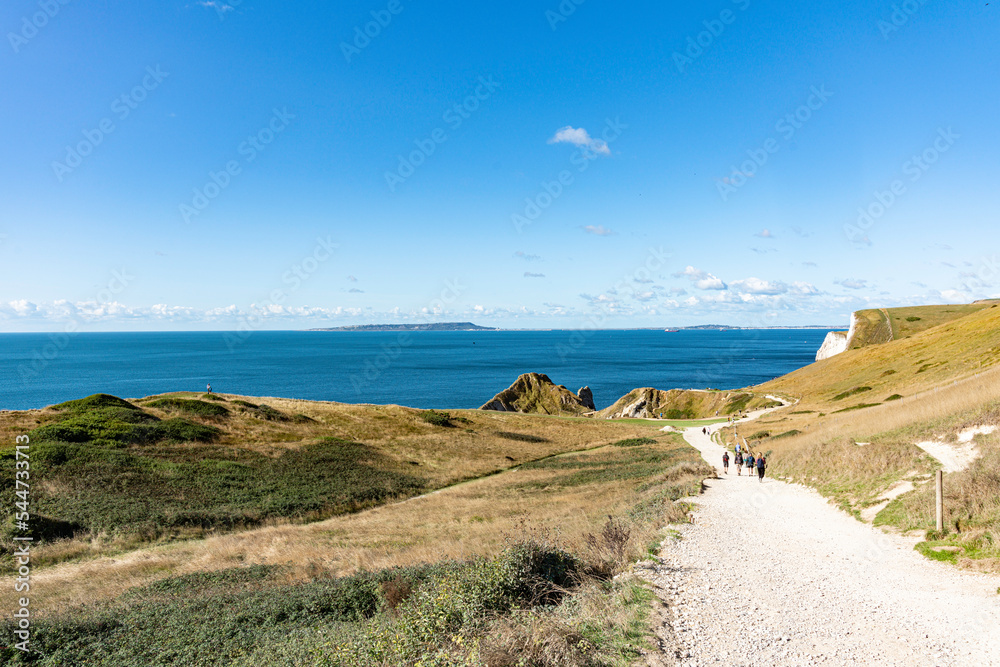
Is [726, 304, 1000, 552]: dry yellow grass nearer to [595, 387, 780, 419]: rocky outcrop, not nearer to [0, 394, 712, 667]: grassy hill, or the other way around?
[0, 394, 712, 667]: grassy hill

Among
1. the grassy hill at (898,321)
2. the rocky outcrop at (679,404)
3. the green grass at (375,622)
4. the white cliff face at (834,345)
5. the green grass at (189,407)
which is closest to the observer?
the green grass at (375,622)

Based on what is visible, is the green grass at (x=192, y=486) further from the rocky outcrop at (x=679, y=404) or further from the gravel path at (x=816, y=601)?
the rocky outcrop at (x=679, y=404)

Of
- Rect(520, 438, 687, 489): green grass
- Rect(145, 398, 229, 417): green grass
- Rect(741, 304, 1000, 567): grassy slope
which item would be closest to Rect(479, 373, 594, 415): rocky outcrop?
Rect(741, 304, 1000, 567): grassy slope

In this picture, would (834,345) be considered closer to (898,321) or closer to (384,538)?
(898,321)

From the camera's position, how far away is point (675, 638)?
320 inches

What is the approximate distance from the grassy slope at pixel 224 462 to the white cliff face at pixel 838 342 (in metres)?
89.9

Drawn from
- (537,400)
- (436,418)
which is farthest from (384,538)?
(537,400)

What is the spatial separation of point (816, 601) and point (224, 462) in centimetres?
3238

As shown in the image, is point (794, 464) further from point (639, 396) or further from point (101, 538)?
point (639, 396)

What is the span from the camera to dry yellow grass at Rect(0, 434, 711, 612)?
1510 centimetres

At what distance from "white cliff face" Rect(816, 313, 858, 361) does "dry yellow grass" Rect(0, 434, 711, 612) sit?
107m

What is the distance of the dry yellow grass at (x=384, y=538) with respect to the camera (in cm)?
1510

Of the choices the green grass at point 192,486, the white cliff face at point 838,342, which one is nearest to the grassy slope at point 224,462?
the green grass at point 192,486

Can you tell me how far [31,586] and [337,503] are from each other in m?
14.0
